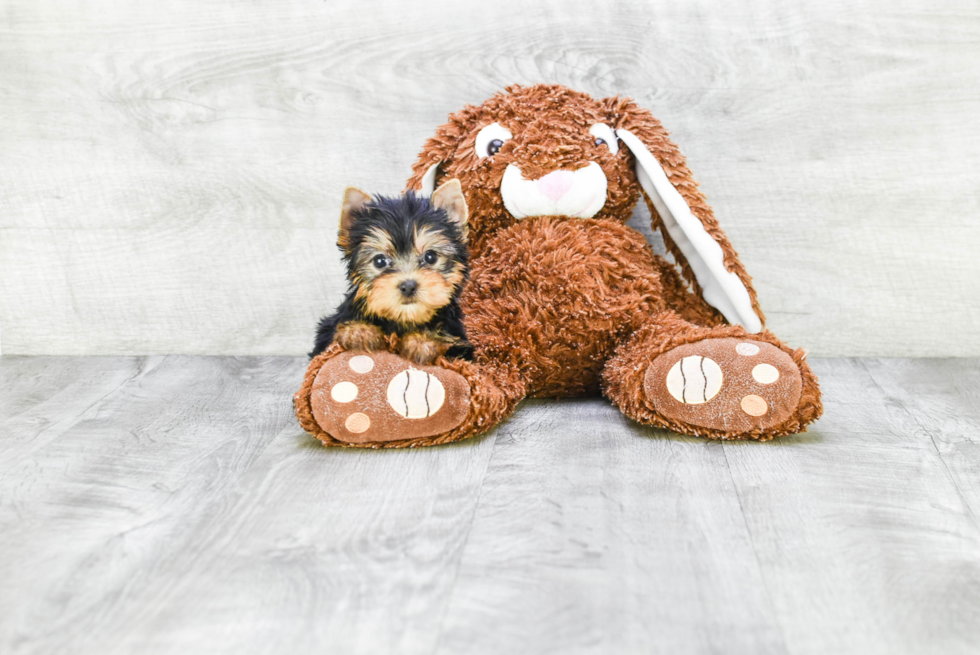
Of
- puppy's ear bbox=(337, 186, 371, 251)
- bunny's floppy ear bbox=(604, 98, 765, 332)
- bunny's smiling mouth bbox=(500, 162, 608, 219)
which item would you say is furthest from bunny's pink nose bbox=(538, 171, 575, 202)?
puppy's ear bbox=(337, 186, 371, 251)

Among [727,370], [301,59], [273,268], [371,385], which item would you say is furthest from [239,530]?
[301,59]

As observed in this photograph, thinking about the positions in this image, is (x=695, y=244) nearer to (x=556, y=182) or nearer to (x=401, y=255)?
(x=556, y=182)

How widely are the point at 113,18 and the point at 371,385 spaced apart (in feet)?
3.13

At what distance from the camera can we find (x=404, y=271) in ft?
3.37

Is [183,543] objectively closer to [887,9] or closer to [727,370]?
[727,370]

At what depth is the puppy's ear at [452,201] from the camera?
1.10 meters

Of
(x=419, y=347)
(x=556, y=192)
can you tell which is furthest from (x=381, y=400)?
(x=556, y=192)

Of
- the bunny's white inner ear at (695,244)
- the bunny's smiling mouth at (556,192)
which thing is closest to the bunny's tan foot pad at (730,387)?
the bunny's white inner ear at (695,244)

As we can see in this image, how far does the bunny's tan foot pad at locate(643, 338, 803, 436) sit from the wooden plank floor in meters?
0.04

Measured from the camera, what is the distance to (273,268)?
1.58 meters

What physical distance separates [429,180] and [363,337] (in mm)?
342

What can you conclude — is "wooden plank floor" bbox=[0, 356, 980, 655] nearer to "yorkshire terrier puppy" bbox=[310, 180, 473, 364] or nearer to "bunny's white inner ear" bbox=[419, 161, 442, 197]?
"yorkshire terrier puppy" bbox=[310, 180, 473, 364]

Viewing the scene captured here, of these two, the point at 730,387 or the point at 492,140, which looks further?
the point at 492,140

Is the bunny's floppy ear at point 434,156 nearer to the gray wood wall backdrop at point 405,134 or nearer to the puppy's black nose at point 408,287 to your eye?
the gray wood wall backdrop at point 405,134
